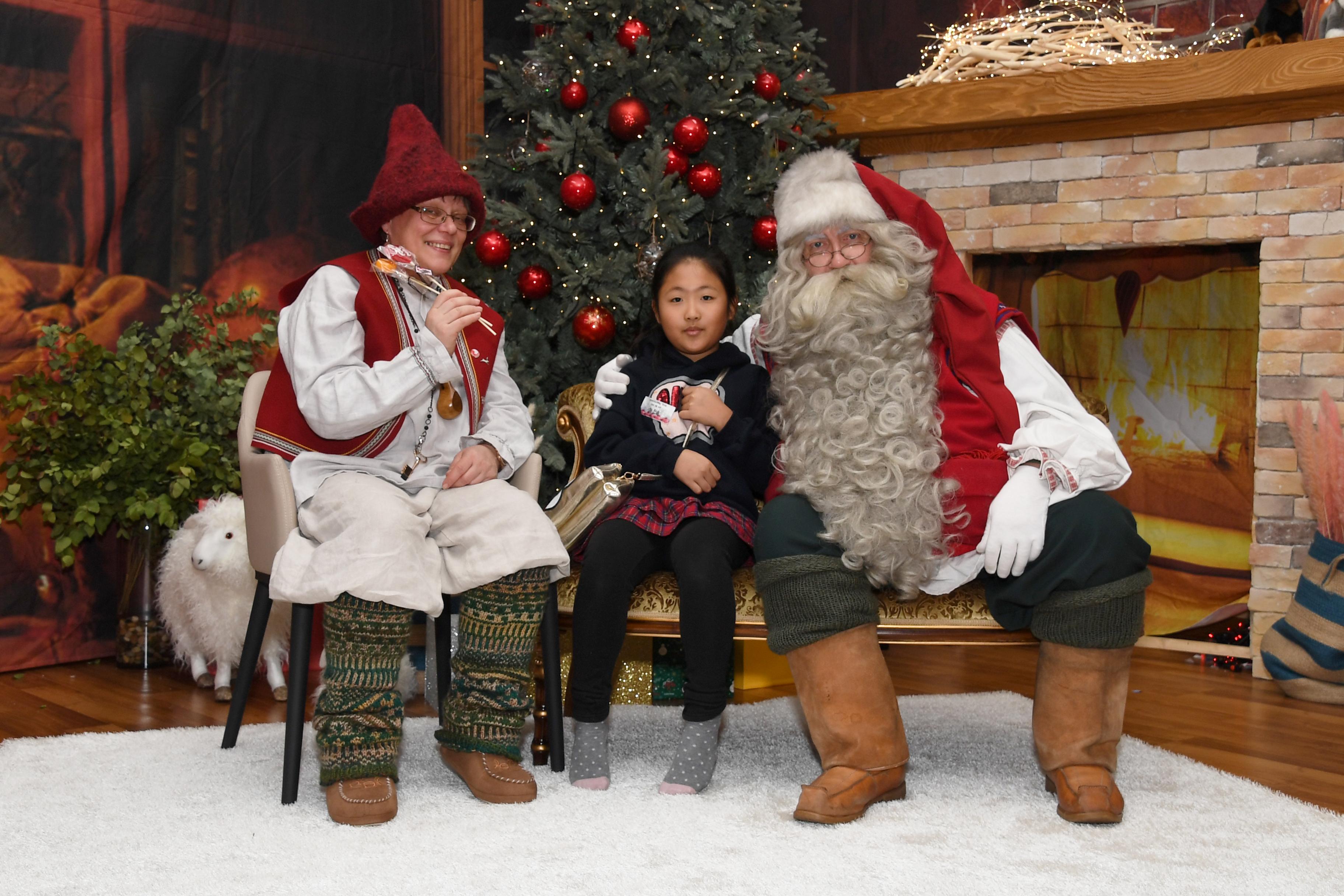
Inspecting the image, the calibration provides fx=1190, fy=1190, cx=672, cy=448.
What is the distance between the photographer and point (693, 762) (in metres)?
2.41

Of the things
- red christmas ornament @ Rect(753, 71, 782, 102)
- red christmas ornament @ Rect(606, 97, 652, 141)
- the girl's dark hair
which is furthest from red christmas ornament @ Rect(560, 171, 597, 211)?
the girl's dark hair

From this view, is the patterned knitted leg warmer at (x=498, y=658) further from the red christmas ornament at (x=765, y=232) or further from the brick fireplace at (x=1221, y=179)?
the brick fireplace at (x=1221, y=179)

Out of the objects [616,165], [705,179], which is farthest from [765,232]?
[616,165]

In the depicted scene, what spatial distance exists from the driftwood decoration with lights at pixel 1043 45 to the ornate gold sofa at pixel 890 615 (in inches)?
89.2

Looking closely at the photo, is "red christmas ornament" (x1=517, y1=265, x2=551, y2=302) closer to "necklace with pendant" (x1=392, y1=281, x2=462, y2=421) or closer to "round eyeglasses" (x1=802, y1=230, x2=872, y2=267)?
"necklace with pendant" (x1=392, y1=281, x2=462, y2=421)

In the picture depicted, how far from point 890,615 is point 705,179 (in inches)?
64.4

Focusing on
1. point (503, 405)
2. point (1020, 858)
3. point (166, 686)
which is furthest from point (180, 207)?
point (1020, 858)

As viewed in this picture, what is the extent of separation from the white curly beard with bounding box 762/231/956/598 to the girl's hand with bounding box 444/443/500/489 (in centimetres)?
63

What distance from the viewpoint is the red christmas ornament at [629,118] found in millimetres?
3551

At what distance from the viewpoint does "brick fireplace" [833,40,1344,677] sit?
3.68 metres

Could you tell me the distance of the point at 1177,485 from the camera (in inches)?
166

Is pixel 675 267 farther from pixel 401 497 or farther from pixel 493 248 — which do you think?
pixel 493 248

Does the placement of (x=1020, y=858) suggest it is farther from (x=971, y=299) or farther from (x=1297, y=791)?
(x=971, y=299)

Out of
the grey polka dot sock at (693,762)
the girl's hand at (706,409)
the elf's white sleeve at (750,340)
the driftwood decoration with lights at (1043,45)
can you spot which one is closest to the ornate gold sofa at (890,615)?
the grey polka dot sock at (693,762)
